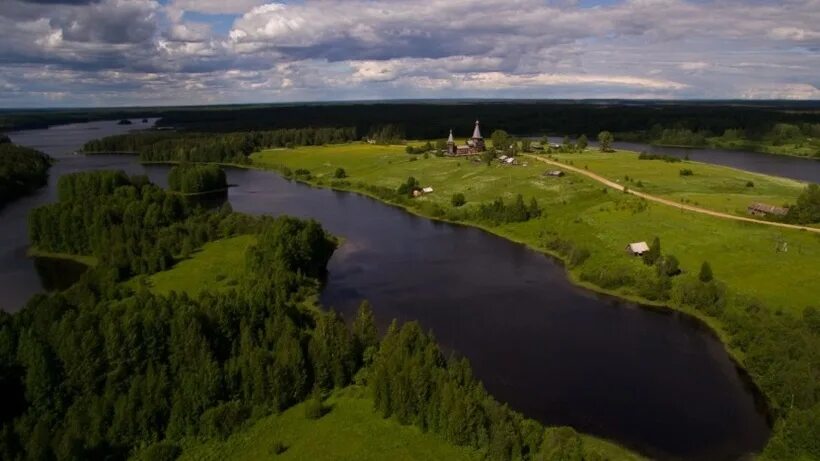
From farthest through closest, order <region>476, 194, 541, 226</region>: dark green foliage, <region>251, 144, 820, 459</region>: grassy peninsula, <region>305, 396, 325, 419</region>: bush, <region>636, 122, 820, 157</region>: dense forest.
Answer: <region>636, 122, 820, 157</region>: dense forest, <region>476, 194, 541, 226</region>: dark green foliage, <region>251, 144, 820, 459</region>: grassy peninsula, <region>305, 396, 325, 419</region>: bush

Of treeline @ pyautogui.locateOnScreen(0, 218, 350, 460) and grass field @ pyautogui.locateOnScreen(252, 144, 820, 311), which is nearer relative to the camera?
treeline @ pyautogui.locateOnScreen(0, 218, 350, 460)

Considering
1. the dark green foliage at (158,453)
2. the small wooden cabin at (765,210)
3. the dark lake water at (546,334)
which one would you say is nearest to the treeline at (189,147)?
the dark lake water at (546,334)

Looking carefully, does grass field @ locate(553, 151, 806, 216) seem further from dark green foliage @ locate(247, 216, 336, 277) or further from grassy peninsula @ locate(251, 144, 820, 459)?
dark green foliage @ locate(247, 216, 336, 277)

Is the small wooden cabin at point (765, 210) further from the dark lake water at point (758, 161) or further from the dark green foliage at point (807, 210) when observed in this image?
the dark lake water at point (758, 161)

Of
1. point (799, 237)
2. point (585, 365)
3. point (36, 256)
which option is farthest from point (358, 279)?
point (799, 237)

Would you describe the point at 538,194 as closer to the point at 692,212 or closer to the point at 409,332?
the point at 692,212

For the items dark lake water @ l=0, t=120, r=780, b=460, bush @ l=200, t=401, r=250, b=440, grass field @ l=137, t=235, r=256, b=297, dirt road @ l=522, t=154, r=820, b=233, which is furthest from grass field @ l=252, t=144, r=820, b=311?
bush @ l=200, t=401, r=250, b=440

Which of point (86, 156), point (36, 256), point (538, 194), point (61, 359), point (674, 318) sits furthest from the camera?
point (86, 156)
